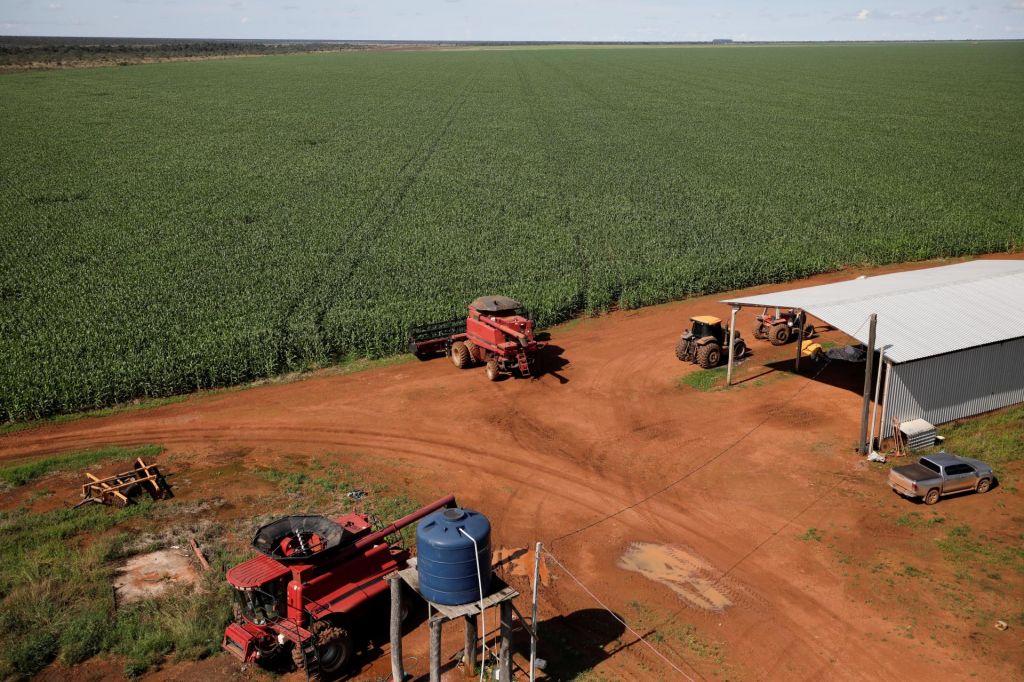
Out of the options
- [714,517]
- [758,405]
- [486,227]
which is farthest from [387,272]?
[714,517]

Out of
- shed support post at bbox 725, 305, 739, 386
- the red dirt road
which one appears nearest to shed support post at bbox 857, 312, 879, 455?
the red dirt road

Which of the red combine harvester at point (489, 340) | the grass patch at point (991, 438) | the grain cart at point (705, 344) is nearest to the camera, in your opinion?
the grass patch at point (991, 438)

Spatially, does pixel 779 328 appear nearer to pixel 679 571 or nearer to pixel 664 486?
pixel 664 486

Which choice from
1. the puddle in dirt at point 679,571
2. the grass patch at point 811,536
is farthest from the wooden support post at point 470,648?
the grass patch at point 811,536

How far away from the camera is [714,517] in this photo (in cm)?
2030

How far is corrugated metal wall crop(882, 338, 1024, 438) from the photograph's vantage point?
76.3 feet

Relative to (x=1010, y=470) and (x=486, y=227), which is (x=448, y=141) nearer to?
(x=486, y=227)

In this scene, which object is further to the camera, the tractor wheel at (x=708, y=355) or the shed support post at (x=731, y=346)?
the tractor wheel at (x=708, y=355)

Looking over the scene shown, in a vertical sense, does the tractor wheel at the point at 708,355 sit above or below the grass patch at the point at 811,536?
above

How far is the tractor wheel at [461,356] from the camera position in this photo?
97.7ft

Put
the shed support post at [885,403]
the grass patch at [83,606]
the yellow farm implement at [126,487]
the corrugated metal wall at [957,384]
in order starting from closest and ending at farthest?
the grass patch at [83,606], the yellow farm implement at [126,487], the shed support post at [885,403], the corrugated metal wall at [957,384]

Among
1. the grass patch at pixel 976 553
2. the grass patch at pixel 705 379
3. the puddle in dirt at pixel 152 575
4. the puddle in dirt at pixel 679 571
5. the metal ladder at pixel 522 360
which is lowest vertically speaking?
the grass patch at pixel 976 553

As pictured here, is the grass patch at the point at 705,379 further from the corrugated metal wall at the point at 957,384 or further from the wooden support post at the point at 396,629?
the wooden support post at the point at 396,629

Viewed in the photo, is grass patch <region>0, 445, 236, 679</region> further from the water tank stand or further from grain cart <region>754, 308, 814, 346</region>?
grain cart <region>754, 308, 814, 346</region>
